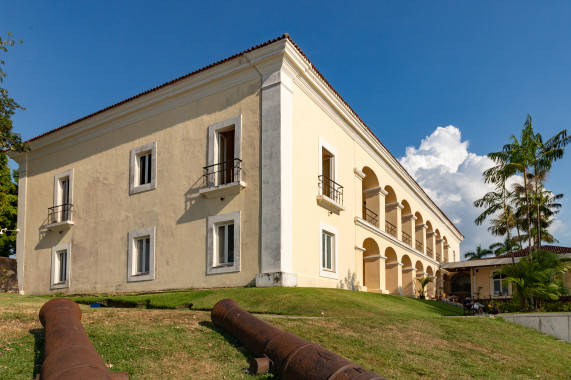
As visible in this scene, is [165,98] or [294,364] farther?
[165,98]

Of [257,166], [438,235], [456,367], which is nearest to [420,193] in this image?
[438,235]

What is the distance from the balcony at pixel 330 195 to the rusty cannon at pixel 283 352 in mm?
9953

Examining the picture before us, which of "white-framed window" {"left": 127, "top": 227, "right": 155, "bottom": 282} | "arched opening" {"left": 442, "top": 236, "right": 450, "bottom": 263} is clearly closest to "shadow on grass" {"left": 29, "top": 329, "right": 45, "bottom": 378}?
"white-framed window" {"left": 127, "top": 227, "right": 155, "bottom": 282}

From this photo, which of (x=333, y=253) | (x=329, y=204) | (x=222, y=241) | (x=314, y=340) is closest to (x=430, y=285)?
(x=333, y=253)

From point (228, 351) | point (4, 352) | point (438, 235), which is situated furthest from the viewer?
point (438, 235)

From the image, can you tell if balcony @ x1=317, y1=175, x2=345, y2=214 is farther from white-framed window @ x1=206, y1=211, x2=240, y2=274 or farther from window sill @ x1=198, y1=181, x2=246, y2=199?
white-framed window @ x1=206, y1=211, x2=240, y2=274

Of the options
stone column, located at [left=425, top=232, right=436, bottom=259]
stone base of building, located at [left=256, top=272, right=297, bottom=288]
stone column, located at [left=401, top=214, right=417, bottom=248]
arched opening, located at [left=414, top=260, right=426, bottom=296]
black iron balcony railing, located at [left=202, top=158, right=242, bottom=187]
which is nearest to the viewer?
stone base of building, located at [left=256, top=272, right=297, bottom=288]

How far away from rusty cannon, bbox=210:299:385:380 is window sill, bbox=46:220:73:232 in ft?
48.9

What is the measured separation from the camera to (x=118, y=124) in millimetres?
21516

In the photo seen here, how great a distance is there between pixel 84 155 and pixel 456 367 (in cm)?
1838

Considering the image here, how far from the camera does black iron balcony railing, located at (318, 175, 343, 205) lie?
2003 cm

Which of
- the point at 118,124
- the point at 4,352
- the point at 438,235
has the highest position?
the point at 118,124

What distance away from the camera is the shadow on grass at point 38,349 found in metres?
6.66

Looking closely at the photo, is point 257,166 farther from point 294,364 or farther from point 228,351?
point 294,364
